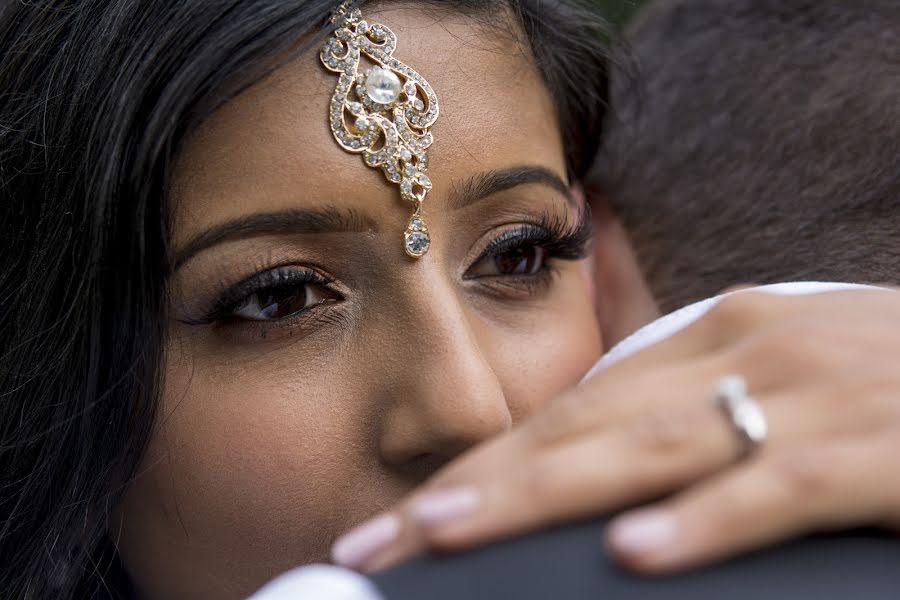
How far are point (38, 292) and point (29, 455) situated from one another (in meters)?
0.26

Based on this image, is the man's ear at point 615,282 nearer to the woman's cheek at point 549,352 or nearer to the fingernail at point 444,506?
the woman's cheek at point 549,352

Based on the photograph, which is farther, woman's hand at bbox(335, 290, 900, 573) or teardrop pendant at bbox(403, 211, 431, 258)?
teardrop pendant at bbox(403, 211, 431, 258)

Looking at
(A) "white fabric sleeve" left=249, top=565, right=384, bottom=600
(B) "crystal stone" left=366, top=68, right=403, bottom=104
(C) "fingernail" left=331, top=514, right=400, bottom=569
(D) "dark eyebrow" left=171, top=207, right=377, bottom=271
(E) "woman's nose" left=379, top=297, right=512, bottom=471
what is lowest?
(A) "white fabric sleeve" left=249, top=565, right=384, bottom=600

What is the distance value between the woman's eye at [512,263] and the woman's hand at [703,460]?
65cm

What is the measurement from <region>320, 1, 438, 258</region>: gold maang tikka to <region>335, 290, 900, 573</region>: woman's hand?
558 mm

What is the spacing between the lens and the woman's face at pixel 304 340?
4.75 ft

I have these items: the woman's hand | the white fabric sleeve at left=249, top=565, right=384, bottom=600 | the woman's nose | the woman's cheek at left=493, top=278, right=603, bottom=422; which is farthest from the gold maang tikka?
the white fabric sleeve at left=249, top=565, right=384, bottom=600

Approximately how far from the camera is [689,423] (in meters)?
0.91

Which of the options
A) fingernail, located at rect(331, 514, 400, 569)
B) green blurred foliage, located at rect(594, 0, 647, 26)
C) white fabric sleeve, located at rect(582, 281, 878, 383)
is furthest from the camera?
green blurred foliage, located at rect(594, 0, 647, 26)

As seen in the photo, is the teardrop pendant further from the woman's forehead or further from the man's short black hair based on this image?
the man's short black hair

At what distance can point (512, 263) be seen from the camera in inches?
69.2

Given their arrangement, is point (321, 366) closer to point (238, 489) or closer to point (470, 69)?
point (238, 489)

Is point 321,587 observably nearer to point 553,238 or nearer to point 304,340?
point 304,340

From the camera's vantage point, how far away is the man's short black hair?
1.93m
